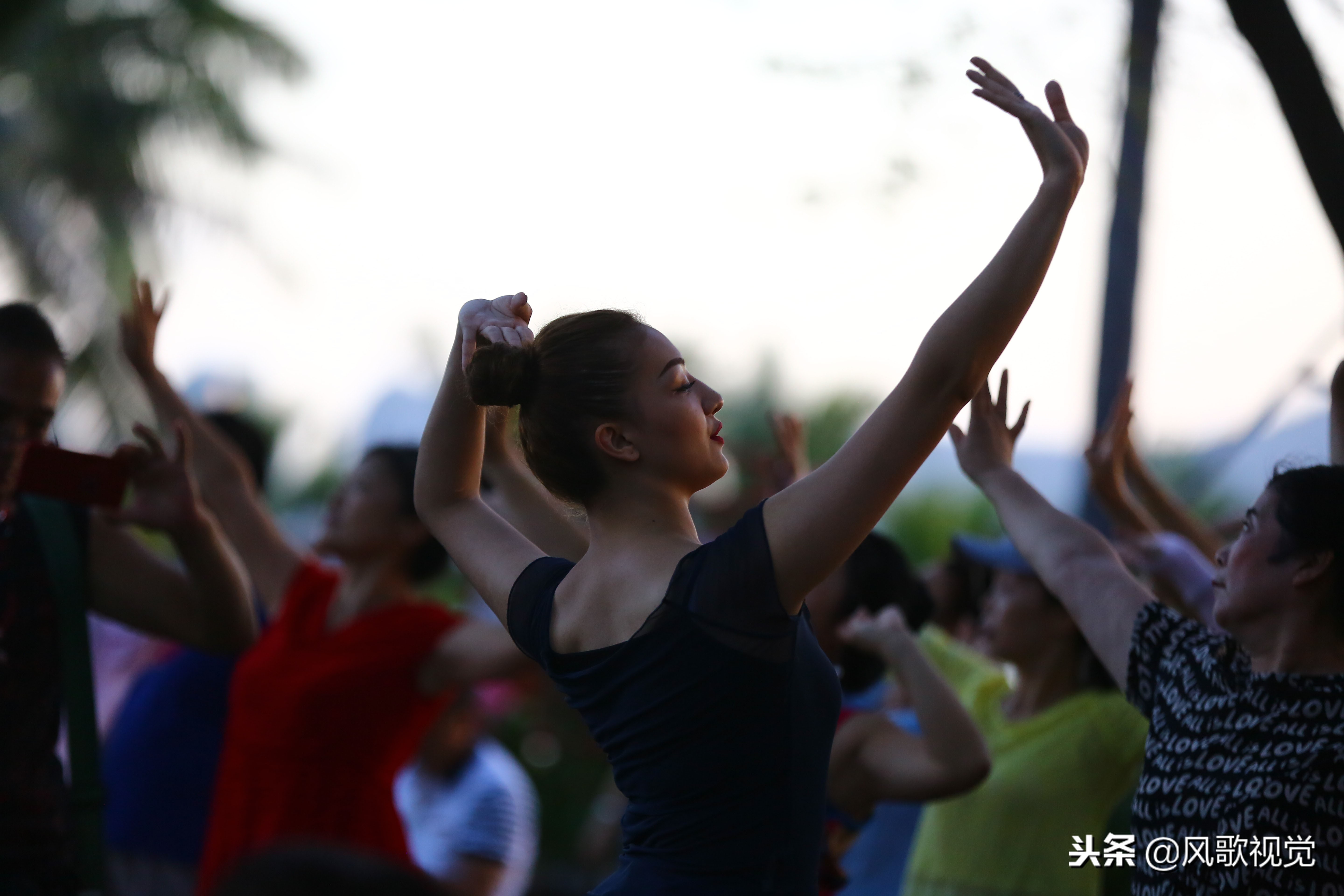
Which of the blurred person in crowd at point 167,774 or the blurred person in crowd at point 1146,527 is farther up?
the blurred person in crowd at point 1146,527

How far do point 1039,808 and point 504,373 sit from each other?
197 cm

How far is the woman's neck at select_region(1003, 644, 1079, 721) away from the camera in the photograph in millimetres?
3523

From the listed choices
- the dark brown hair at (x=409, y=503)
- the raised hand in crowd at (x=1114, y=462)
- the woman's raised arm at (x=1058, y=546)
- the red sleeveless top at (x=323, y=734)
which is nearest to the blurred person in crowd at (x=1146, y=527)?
the raised hand in crowd at (x=1114, y=462)

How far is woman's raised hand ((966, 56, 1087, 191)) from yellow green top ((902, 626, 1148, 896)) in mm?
1828

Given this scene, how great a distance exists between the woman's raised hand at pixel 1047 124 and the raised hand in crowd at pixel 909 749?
1323mm

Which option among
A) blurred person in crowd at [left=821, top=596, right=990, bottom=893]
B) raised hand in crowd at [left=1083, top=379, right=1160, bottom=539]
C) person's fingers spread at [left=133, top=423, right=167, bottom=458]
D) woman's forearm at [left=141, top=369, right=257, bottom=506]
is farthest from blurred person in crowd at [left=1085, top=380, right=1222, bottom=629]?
woman's forearm at [left=141, top=369, right=257, bottom=506]

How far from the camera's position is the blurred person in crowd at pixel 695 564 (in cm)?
161

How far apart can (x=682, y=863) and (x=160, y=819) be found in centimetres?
251

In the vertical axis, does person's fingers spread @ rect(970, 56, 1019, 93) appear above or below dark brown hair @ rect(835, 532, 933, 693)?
above

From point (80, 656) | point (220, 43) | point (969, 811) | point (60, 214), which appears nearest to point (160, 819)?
point (80, 656)

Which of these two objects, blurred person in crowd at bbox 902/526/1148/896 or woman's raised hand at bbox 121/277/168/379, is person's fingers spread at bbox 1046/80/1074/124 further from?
woman's raised hand at bbox 121/277/168/379

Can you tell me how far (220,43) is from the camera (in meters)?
18.4

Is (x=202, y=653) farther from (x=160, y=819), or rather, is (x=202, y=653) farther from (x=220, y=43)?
(x=220, y=43)

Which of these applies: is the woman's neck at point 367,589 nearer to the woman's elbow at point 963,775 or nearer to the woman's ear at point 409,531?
the woman's ear at point 409,531
